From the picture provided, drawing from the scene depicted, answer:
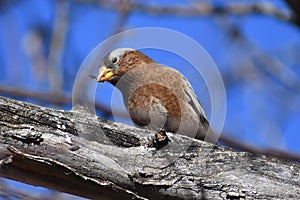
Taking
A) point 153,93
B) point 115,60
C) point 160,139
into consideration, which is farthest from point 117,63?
point 160,139

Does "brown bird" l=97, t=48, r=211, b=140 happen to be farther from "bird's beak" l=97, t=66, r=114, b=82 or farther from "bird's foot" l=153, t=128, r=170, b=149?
Answer: "bird's foot" l=153, t=128, r=170, b=149

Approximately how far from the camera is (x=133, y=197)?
71.9 inches

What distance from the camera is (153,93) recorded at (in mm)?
2584

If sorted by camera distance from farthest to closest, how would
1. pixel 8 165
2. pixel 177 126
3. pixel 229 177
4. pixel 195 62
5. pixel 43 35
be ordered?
pixel 43 35, pixel 195 62, pixel 177 126, pixel 229 177, pixel 8 165

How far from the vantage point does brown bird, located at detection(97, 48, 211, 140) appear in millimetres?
2512

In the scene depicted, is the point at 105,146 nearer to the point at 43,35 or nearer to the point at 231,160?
the point at 231,160

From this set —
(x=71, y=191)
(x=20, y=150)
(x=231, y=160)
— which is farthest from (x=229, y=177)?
(x=20, y=150)

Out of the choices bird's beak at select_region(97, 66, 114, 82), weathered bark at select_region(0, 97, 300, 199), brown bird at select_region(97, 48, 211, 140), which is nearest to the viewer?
weathered bark at select_region(0, 97, 300, 199)

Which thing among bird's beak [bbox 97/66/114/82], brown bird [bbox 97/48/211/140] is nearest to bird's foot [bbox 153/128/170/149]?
brown bird [bbox 97/48/211/140]

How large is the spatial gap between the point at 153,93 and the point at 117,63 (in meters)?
0.33

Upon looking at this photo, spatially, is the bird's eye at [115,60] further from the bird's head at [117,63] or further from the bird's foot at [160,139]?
the bird's foot at [160,139]

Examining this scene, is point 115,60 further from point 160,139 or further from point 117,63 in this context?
point 160,139

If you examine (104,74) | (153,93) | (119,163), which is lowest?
(119,163)

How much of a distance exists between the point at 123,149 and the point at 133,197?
0.57ft
